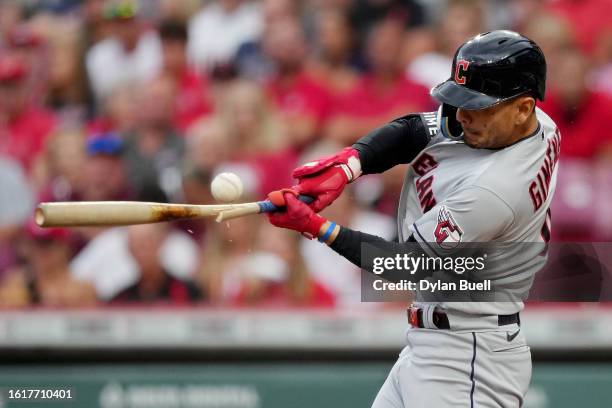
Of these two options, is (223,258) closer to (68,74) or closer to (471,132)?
(68,74)

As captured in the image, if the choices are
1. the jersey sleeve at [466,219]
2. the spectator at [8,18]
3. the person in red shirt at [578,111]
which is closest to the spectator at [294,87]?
the person in red shirt at [578,111]

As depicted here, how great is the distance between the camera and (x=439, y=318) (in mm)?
2920

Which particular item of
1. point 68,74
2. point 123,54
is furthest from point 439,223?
point 68,74

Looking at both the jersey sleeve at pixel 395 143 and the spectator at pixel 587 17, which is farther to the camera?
the spectator at pixel 587 17

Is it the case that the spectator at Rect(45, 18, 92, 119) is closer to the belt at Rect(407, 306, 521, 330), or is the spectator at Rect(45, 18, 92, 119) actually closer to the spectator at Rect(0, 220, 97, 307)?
the spectator at Rect(0, 220, 97, 307)

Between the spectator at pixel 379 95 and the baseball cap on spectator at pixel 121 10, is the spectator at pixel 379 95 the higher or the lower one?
the lower one

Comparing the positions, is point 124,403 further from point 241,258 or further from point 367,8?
point 367,8

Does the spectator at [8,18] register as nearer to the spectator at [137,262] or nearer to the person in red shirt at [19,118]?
the person in red shirt at [19,118]

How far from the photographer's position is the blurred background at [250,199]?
4914 millimetres

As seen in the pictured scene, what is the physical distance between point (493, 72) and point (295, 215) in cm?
67

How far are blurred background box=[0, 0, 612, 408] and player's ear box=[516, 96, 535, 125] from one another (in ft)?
6.55

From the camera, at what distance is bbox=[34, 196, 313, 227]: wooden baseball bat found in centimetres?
267

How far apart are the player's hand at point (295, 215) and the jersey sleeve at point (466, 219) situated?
0.31 meters

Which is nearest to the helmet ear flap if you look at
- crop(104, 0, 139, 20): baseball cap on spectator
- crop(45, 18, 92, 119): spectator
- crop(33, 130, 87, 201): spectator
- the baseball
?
the baseball
